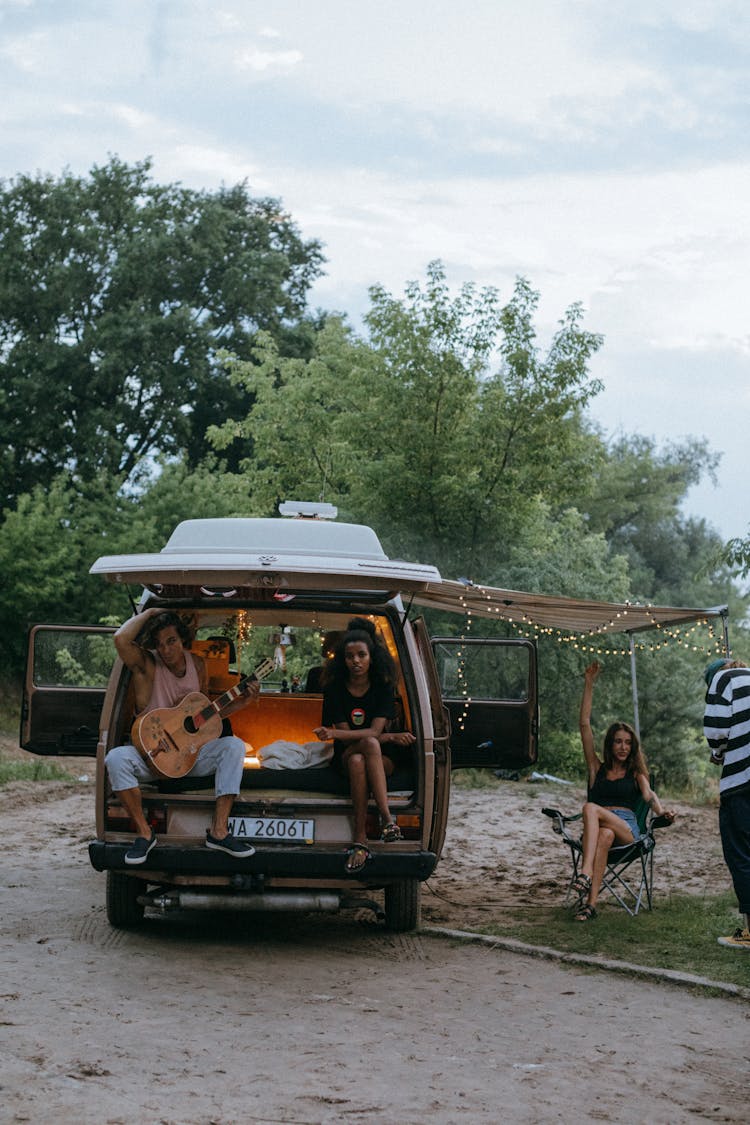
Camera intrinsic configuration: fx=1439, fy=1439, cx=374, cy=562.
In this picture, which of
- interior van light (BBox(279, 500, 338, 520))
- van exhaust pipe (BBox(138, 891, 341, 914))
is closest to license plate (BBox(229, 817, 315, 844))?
van exhaust pipe (BBox(138, 891, 341, 914))

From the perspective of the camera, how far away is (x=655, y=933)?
787 centimetres

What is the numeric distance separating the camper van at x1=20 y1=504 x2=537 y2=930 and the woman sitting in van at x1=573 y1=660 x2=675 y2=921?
1.66 feet

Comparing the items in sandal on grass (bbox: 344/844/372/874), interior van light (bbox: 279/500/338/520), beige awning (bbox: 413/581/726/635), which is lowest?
sandal on grass (bbox: 344/844/372/874)

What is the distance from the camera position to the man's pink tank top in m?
7.51

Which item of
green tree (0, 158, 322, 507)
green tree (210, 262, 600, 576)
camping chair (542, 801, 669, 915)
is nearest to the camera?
camping chair (542, 801, 669, 915)

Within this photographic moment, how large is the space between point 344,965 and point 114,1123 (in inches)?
113

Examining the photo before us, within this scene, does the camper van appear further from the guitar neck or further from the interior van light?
the interior van light

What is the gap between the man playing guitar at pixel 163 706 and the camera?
7023 millimetres

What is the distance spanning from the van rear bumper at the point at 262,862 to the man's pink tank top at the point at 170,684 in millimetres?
798

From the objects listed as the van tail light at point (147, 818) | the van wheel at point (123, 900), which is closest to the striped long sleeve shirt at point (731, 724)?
the van tail light at point (147, 818)

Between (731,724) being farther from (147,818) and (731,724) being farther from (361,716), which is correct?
(147,818)

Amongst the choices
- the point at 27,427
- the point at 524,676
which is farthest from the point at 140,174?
the point at 524,676

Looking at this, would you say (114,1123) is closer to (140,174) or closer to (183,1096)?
(183,1096)

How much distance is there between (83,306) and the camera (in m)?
36.0
